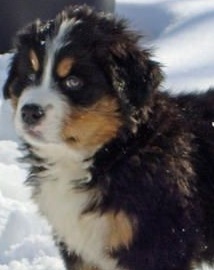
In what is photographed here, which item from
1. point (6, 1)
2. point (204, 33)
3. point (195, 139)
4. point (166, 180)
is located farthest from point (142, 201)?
point (6, 1)

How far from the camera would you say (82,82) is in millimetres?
3982

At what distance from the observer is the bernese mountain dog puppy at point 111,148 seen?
398 centimetres

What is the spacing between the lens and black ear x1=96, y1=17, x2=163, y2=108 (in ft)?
13.2

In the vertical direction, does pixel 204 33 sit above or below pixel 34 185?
above

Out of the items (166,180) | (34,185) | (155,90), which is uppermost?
(155,90)

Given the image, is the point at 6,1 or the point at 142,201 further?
the point at 6,1

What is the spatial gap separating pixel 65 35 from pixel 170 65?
11.9ft

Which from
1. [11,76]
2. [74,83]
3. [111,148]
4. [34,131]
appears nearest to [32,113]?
[34,131]

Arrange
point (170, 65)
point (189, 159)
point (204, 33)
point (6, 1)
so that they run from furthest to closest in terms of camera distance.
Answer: point (6, 1), point (204, 33), point (170, 65), point (189, 159)

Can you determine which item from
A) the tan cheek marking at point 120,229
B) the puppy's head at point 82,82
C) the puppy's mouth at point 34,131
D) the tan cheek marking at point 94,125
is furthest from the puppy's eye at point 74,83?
the tan cheek marking at point 120,229

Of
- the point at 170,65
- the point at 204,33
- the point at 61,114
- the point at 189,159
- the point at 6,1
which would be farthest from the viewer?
the point at 6,1

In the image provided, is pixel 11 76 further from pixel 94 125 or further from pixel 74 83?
pixel 94 125

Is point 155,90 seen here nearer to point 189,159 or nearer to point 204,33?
point 189,159

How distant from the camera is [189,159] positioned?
4164 millimetres
